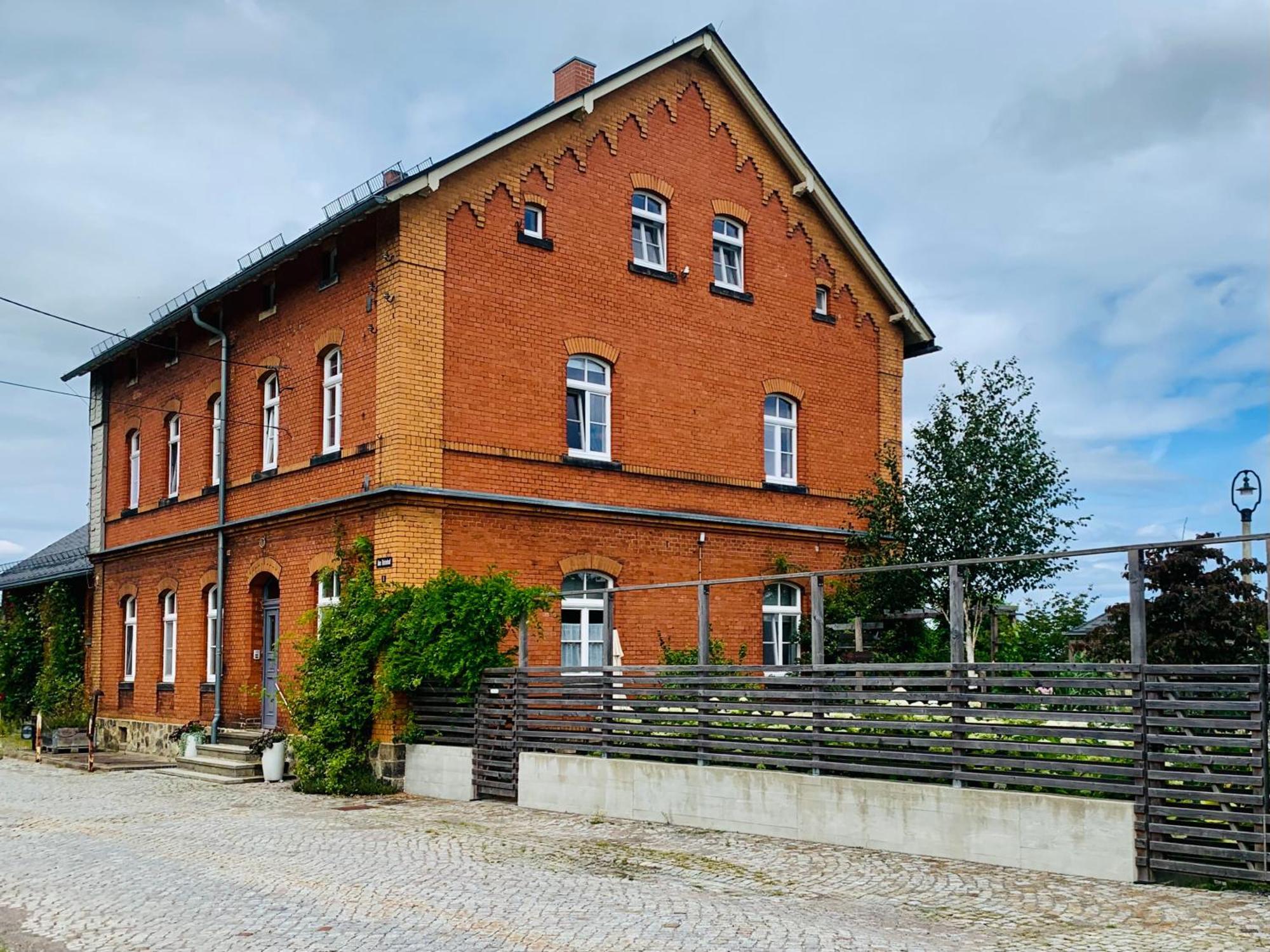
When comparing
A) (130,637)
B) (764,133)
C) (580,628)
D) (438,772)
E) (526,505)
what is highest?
(764,133)

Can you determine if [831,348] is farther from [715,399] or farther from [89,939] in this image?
[89,939]

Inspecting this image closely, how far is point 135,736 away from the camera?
2342cm

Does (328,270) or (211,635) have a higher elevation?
(328,270)

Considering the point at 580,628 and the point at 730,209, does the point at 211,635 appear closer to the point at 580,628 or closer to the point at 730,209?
the point at 580,628

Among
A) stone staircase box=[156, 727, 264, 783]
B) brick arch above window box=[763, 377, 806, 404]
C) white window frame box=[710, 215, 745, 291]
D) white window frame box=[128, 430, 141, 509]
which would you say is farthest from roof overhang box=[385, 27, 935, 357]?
white window frame box=[128, 430, 141, 509]

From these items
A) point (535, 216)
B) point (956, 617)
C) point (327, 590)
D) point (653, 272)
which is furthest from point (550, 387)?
point (956, 617)

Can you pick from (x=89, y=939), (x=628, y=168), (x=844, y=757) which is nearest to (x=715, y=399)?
(x=628, y=168)

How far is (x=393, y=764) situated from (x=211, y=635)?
22.4 ft

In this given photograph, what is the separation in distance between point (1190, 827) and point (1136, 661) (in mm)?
1250

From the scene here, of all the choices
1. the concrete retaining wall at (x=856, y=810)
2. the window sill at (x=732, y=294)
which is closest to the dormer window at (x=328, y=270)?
the window sill at (x=732, y=294)

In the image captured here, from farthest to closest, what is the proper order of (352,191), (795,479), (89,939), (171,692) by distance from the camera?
1. (171,692)
2. (795,479)
3. (352,191)
4. (89,939)

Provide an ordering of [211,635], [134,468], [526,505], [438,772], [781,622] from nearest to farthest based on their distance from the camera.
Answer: [438,772]
[526,505]
[781,622]
[211,635]
[134,468]

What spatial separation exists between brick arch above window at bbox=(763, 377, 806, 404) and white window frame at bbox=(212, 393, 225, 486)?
907cm

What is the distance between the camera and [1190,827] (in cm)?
923
